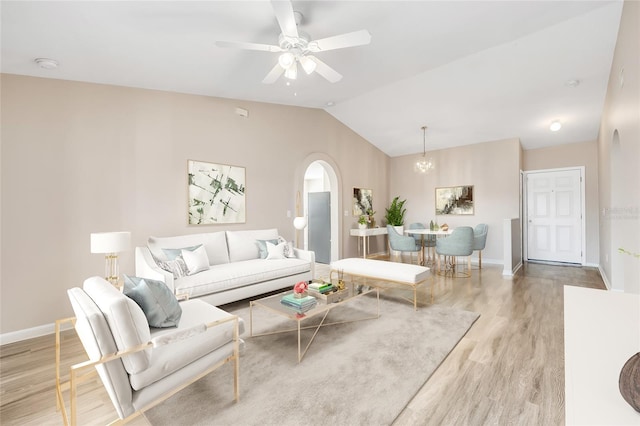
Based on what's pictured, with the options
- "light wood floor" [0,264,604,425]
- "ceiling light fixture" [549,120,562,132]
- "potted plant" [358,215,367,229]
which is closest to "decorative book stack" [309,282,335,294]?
"light wood floor" [0,264,604,425]

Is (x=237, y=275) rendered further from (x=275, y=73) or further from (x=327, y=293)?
(x=275, y=73)

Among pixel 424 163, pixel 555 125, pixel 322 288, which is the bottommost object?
pixel 322 288

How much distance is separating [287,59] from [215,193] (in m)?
2.46

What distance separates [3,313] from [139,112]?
2.47 metres

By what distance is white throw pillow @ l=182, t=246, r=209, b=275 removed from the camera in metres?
3.38

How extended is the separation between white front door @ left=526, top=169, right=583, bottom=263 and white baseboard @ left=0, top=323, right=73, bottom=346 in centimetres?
835

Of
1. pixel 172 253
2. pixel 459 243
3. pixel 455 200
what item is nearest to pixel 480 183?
pixel 455 200

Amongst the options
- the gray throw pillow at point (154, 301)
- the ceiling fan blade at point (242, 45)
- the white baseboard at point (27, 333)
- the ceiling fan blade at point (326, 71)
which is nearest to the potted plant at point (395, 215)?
the ceiling fan blade at point (326, 71)

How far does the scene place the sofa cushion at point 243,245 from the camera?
4125 millimetres

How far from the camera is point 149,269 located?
121 inches

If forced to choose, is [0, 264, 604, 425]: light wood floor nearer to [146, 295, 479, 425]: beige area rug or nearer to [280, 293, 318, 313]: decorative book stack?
[146, 295, 479, 425]: beige area rug

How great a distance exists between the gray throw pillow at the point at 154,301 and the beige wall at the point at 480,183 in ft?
21.1

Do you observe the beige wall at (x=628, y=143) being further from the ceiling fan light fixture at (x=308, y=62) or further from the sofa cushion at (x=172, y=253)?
the sofa cushion at (x=172, y=253)

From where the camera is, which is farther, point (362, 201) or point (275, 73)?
point (362, 201)
